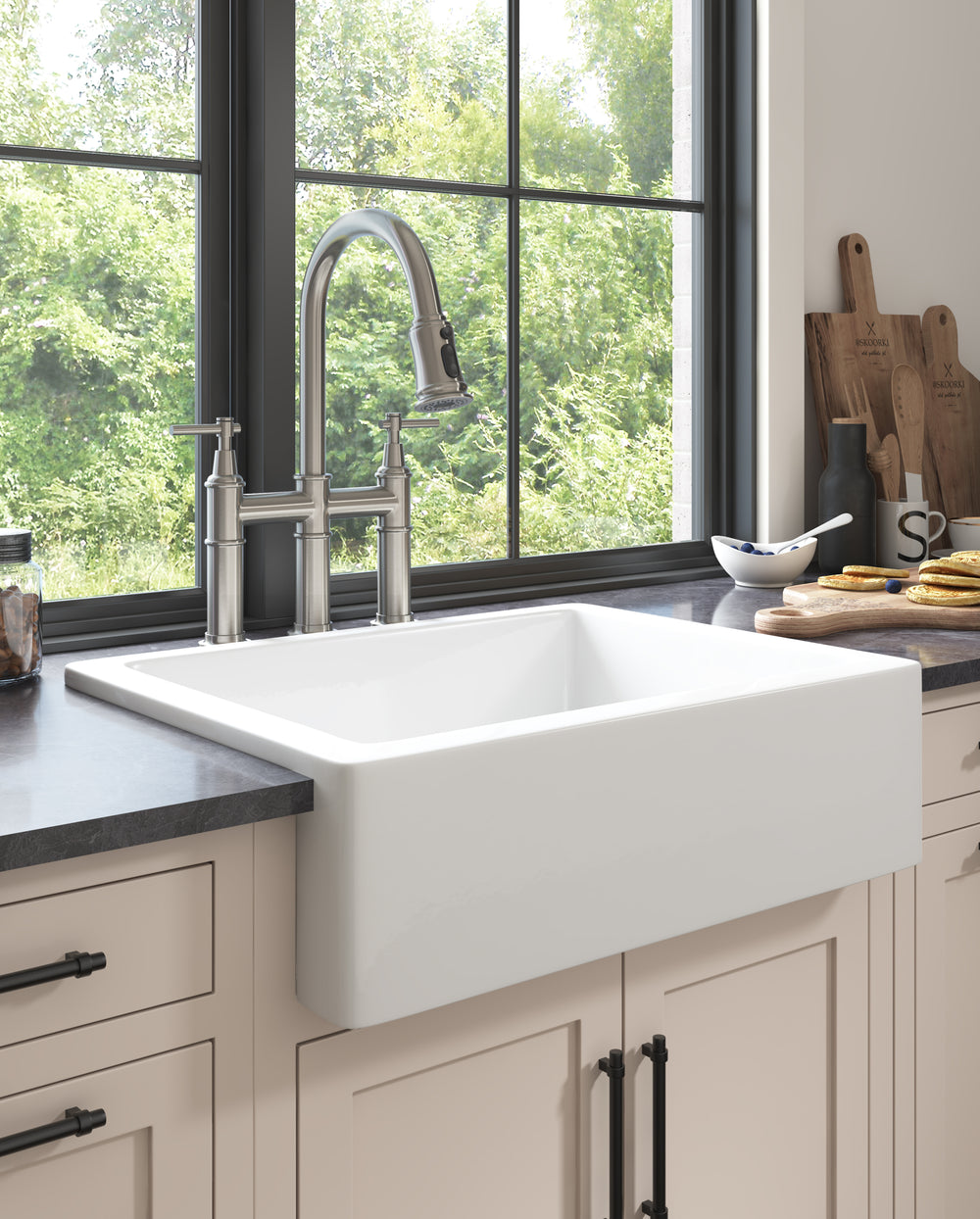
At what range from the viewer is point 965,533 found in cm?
241

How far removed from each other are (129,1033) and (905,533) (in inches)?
68.4

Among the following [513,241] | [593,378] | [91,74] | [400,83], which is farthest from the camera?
[593,378]

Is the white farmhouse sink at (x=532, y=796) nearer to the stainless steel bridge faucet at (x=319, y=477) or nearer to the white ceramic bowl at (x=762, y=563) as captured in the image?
the stainless steel bridge faucet at (x=319, y=477)

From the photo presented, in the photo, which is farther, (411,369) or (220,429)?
(411,369)

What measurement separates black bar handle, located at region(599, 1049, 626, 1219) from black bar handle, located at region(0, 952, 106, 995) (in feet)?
1.71

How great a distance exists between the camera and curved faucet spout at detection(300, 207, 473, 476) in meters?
1.43

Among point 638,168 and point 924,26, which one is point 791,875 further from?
point 638,168

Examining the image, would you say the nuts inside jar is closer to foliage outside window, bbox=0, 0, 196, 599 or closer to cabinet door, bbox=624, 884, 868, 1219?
cabinet door, bbox=624, 884, 868, 1219

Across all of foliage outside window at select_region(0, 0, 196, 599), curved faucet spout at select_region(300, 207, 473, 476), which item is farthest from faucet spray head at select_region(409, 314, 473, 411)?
foliage outside window at select_region(0, 0, 196, 599)

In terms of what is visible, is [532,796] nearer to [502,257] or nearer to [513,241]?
[513,241]

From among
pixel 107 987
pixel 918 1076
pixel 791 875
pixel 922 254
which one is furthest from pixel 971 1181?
pixel 922 254

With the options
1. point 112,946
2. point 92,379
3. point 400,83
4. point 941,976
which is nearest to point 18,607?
point 112,946

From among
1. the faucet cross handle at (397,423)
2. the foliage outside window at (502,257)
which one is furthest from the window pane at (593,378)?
the faucet cross handle at (397,423)

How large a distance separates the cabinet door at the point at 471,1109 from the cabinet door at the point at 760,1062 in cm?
5
